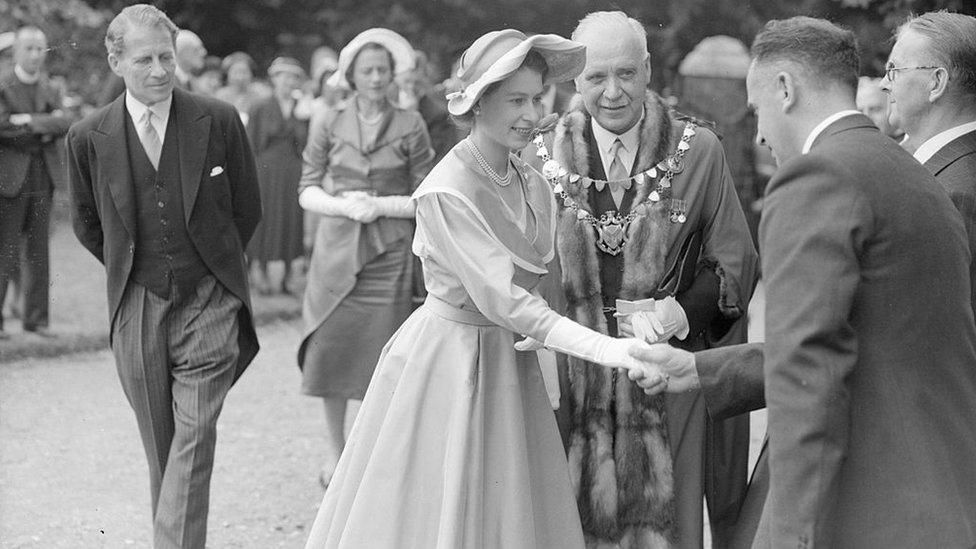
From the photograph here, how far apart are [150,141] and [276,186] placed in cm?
915

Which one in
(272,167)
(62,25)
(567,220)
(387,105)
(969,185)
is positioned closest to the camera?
(969,185)

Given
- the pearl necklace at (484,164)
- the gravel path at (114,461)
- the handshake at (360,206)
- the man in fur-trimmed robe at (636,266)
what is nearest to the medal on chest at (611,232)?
the man in fur-trimmed robe at (636,266)

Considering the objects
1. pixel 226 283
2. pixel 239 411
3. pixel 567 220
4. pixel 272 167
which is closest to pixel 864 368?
pixel 567 220

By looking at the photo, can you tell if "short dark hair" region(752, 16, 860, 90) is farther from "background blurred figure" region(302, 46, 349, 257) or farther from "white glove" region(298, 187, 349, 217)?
"background blurred figure" region(302, 46, 349, 257)

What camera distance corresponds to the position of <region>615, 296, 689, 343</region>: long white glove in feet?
15.0

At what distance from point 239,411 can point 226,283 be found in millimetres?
3660

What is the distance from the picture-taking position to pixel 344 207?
723 centimetres

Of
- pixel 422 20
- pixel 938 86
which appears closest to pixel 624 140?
pixel 938 86

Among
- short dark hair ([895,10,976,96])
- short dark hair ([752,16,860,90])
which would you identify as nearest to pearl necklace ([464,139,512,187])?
short dark hair ([752,16,860,90])

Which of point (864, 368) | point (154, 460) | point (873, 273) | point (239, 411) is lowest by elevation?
point (239, 411)

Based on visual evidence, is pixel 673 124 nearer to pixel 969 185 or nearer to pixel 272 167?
pixel 969 185

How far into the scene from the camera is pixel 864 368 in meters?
3.00

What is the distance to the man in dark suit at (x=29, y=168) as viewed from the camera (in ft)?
34.9

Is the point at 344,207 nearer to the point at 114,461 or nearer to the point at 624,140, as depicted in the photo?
the point at 114,461
